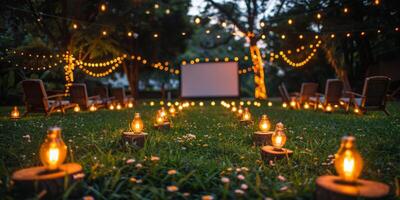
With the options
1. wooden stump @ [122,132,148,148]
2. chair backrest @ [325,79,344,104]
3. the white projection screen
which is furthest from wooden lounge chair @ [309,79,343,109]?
the white projection screen

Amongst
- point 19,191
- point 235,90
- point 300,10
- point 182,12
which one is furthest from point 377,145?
point 182,12

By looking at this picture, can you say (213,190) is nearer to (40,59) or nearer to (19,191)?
(19,191)

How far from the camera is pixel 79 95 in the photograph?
11.8 metres

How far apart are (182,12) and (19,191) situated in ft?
80.5

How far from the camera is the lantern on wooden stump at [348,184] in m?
2.29

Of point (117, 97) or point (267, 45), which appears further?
point (267, 45)

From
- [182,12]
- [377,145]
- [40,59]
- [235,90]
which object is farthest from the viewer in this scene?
[182,12]

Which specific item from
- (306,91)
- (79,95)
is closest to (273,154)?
(79,95)

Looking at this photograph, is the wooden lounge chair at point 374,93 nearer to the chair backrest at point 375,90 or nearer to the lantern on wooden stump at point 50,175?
the chair backrest at point 375,90

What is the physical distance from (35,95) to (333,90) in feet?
29.1

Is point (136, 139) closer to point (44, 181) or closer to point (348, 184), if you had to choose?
point (44, 181)

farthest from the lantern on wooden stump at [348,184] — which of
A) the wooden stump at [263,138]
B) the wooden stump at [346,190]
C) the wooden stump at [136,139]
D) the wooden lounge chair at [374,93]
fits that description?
the wooden lounge chair at [374,93]

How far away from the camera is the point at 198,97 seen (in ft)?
77.4

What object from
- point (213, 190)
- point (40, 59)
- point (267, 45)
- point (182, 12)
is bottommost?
point (213, 190)
